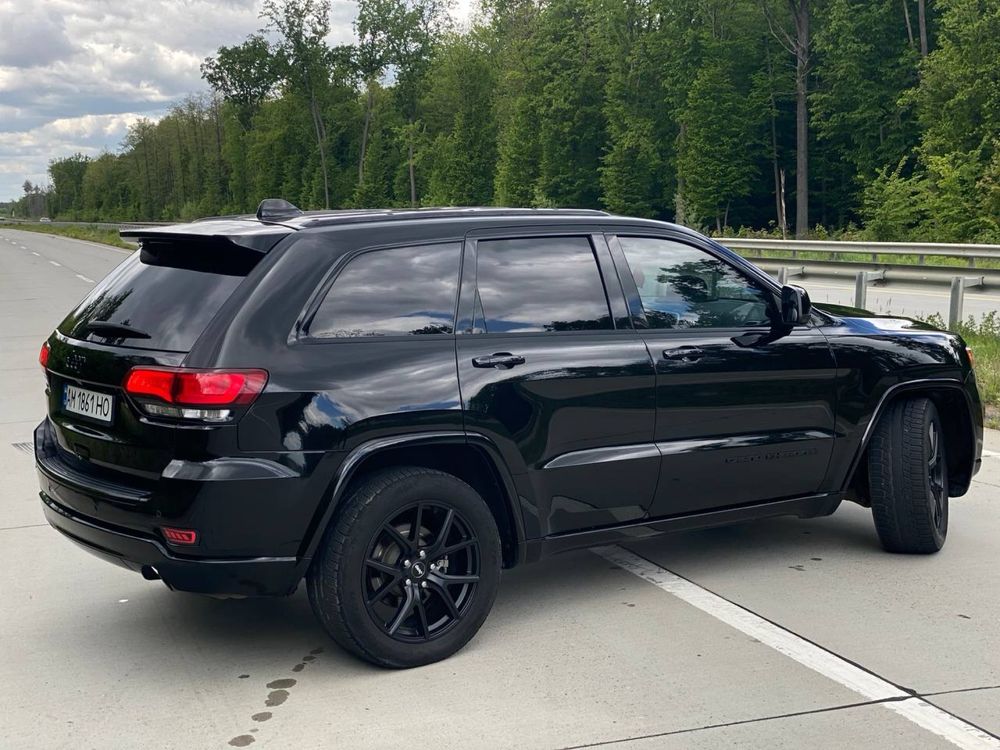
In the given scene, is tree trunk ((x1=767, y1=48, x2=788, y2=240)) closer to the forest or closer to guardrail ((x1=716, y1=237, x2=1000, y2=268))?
the forest

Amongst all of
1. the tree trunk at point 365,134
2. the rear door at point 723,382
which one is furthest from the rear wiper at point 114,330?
the tree trunk at point 365,134

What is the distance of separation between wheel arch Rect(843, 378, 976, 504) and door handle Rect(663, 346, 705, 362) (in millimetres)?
1089

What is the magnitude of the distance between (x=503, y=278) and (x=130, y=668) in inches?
81.4

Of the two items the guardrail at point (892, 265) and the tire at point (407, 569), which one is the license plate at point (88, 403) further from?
the guardrail at point (892, 265)

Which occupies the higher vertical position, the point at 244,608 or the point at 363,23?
the point at 363,23

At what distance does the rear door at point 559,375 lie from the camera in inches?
175

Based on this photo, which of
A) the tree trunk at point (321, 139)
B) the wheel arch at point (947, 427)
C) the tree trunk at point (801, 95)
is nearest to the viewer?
the wheel arch at point (947, 427)

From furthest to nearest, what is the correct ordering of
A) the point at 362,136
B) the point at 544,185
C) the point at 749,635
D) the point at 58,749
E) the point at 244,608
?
the point at 362,136, the point at 544,185, the point at 244,608, the point at 749,635, the point at 58,749

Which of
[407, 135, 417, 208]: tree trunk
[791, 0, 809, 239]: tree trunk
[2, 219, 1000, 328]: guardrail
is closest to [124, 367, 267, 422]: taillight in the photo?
[2, 219, 1000, 328]: guardrail

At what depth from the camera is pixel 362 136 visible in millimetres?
95875

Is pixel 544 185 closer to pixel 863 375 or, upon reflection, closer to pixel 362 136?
pixel 362 136

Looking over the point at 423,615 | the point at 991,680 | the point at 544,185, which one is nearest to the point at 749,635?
the point at 991,680

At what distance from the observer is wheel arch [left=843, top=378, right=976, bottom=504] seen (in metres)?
5.52

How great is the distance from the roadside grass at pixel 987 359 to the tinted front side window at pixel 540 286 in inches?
224
